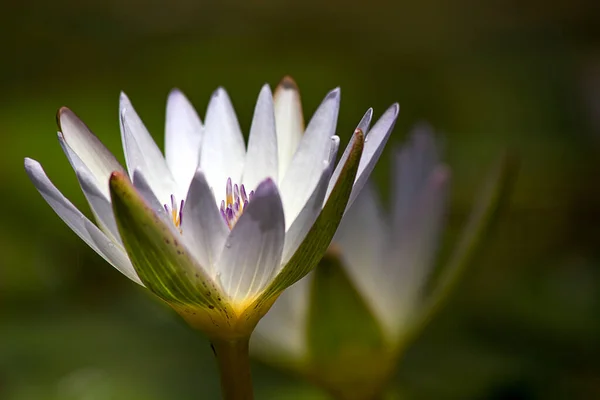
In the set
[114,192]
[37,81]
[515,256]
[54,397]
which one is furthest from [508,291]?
[37,81]

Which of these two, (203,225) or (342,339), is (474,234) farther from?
(203,225)

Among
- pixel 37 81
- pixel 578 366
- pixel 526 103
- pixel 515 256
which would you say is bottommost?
pixel 578 366

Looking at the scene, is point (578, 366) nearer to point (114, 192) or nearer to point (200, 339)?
point (200, 339)

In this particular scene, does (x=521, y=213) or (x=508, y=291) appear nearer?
(x=508, y=291)

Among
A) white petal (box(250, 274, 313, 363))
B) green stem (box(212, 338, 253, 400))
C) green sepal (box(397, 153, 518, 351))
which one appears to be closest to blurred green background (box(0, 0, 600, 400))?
green sepal (box(397, 153, 518, 351))

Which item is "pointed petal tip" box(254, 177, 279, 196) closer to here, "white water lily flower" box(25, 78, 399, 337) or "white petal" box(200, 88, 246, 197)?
"white water lily flower" box(25, 78, 399, 337)

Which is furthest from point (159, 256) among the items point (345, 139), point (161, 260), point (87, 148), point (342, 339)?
point (345, 139)

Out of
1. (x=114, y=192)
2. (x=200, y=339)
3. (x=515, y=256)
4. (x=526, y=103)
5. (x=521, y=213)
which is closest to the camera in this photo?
(x=114, y=192)
